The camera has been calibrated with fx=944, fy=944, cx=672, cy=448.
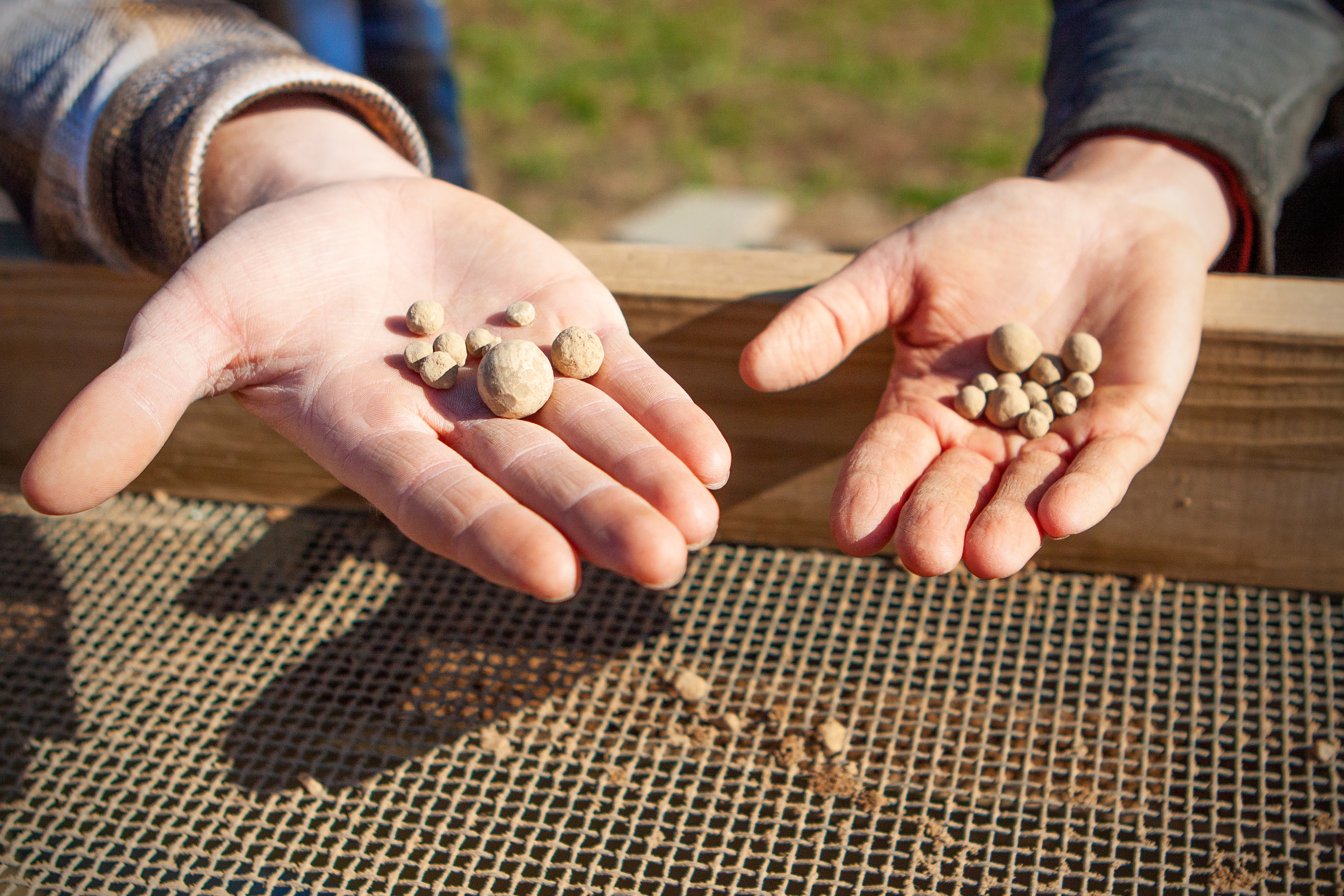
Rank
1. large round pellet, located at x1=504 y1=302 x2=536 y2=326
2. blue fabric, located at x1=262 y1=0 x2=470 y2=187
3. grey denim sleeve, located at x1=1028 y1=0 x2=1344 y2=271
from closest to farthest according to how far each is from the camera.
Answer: large round pellet, located at x1=504 y1=302 x2=536 y2=326
grey denim sleeve, located at x1=1028 y1=0 x2=1344 y2=271
blue fabric, located at x1=262 y1=0 x2=470 y2=187

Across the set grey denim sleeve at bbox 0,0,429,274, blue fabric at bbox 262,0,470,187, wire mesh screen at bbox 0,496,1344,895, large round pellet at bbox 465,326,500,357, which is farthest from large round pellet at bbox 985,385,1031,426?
blue fabric at bbox 262,0,470,187

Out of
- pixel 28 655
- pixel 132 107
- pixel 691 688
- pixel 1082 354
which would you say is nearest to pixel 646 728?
pixel 691 688

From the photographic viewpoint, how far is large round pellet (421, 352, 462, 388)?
1413 millimetres

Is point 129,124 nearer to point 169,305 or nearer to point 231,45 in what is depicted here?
point 231,45

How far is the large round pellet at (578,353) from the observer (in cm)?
140

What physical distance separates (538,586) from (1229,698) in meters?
1.19

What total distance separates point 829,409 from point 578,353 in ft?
1.74

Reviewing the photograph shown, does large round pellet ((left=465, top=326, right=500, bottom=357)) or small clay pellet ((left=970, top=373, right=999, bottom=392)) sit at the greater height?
large round pellet ((left=465, top=326, right=500, bottom=357))

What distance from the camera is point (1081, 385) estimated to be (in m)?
1.52

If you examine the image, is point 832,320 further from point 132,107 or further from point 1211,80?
point 132,107

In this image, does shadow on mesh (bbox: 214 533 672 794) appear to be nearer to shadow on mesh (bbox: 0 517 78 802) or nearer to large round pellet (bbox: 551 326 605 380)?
shadow on mesh (bbox: 0 517 78 802)

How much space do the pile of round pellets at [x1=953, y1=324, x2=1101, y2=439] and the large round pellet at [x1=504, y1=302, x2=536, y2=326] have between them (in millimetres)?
695

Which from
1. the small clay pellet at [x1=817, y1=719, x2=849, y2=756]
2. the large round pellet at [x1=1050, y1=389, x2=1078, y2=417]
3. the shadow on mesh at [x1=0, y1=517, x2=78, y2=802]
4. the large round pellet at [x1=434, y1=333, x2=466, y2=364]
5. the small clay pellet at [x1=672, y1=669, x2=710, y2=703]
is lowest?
the small clay pellet at [x1=817, y1=719, x2=849, y2=756]

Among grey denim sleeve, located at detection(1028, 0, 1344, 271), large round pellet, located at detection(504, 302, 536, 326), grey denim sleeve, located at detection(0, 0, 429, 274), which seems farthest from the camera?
grey denim sleeve, located at detection(1028, 0, 1344, 271)
